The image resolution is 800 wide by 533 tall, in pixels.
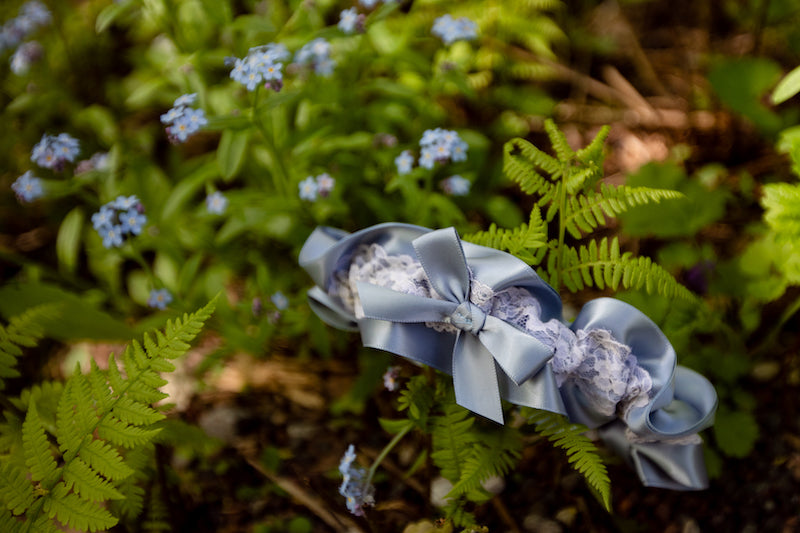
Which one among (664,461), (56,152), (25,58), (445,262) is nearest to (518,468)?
(664,461)

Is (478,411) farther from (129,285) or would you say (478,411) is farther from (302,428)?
(129,285)

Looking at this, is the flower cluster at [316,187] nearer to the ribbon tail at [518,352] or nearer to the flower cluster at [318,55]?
the flower cluster at [318,55]

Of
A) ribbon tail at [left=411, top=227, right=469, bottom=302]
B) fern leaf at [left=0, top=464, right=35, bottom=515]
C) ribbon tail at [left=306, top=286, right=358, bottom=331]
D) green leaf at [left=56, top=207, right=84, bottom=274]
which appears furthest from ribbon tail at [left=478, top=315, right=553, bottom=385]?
green leaf at [left=56, top=207, right=84, bottom=274]

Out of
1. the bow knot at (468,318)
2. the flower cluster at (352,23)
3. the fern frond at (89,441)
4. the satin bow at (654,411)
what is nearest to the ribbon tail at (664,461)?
the satin bow at (654,411)

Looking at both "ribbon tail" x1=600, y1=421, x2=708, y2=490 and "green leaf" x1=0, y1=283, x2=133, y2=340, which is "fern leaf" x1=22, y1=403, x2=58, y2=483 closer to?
"green leaf" x1=0, y1=283, x2=133, y2=340

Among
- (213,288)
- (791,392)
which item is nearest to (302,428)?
(213,288)
